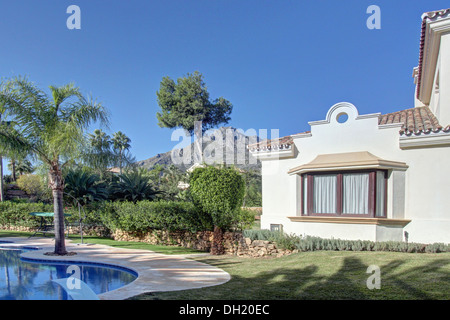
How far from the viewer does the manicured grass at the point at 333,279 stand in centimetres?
748

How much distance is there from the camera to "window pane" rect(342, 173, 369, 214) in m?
13.6

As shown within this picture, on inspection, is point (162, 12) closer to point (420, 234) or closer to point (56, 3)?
point (56, 3)

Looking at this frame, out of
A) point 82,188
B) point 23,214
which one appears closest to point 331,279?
point 82,188

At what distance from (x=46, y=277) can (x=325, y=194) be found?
11.7 meters

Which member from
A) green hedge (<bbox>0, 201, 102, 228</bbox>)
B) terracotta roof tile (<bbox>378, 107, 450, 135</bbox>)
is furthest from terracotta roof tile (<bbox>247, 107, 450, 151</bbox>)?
green hedge (<bbox>0, 201, 102, 228</bbox>)

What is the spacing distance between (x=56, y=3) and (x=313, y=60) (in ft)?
48.4

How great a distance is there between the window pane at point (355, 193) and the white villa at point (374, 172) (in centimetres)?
4

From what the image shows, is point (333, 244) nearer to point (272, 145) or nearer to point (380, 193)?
point (380, 193)

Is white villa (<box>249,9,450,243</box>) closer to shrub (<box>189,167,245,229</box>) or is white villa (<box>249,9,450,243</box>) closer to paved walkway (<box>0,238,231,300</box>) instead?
shrub (<box>189,167,245,229</box>)

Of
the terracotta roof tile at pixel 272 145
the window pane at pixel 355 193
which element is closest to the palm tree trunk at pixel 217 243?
the terracotta roof tile at pixel 272 145

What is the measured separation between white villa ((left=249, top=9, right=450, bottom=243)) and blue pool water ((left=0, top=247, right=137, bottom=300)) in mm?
8187

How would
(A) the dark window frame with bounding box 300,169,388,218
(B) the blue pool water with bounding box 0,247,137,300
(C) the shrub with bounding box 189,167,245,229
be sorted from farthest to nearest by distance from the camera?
(C) the shrub with bounding box 189,167,245,229
(A) the dark window frame with bounding box 300,169,388,218
(B) the blue pool water with bounding box 0,247,137,300

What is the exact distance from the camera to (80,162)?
1562cm

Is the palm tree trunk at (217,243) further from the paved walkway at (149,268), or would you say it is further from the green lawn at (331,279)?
the green lawn at (331,279)
